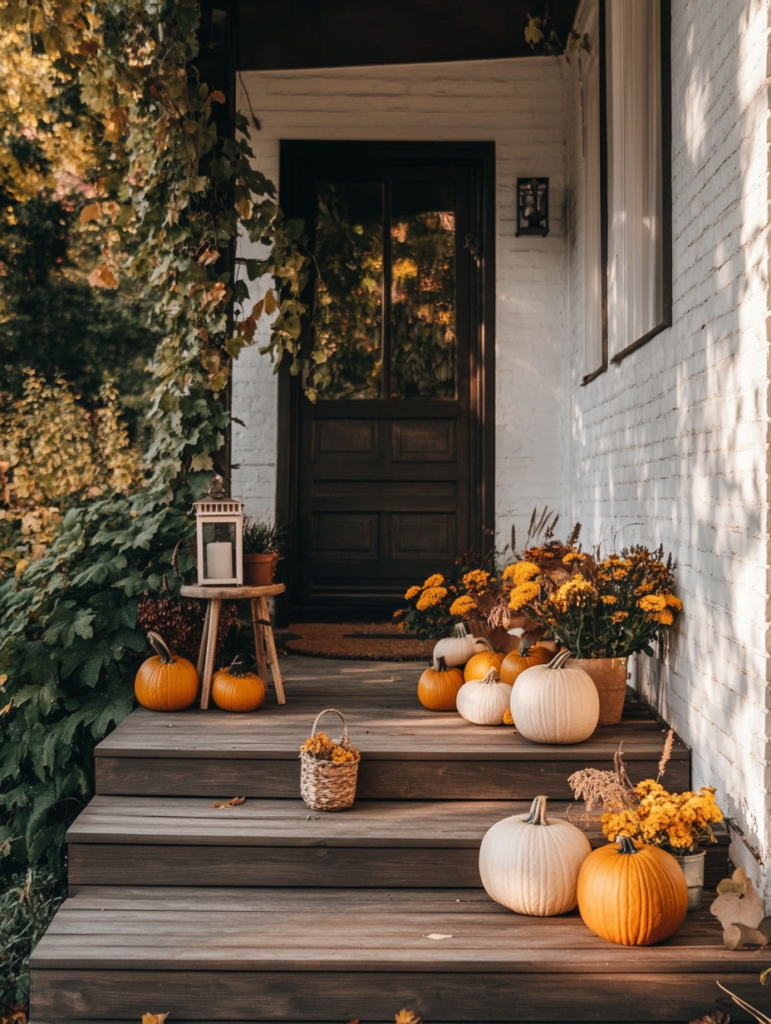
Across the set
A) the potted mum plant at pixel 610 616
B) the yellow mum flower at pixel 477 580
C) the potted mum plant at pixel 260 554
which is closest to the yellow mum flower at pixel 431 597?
the yellow mum flower at pixel 477 580

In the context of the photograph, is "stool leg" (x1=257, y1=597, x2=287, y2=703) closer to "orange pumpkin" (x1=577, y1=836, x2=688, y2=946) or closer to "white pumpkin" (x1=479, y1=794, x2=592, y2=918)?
"white pumpkin" (x1=479, y1=794, x2=592, y2=918)

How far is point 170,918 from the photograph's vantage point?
221 cm

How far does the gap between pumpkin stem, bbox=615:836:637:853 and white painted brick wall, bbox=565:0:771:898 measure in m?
0.28

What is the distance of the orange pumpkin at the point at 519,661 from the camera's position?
308 cm

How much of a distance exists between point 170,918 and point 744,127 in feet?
7.25

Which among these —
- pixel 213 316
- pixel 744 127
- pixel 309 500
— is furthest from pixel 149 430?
pixel 744 127

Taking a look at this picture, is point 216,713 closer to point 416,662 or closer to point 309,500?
point 416,662

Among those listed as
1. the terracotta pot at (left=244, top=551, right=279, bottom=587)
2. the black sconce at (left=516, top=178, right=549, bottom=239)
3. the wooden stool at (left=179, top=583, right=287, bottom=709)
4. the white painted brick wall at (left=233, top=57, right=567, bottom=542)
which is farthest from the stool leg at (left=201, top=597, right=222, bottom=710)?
the black sconce at (left=516, top=178, right=549, bottom=239)

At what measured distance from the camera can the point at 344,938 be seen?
2.08 meters

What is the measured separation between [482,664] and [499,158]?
2.96 m

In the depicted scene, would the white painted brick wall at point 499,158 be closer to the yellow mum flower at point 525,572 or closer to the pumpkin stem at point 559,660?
the yellow mum flower at point 525,572

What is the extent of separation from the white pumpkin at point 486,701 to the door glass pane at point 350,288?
7.62ft

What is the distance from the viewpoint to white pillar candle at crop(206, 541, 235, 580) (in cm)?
324

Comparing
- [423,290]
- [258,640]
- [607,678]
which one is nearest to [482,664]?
[607,678]
